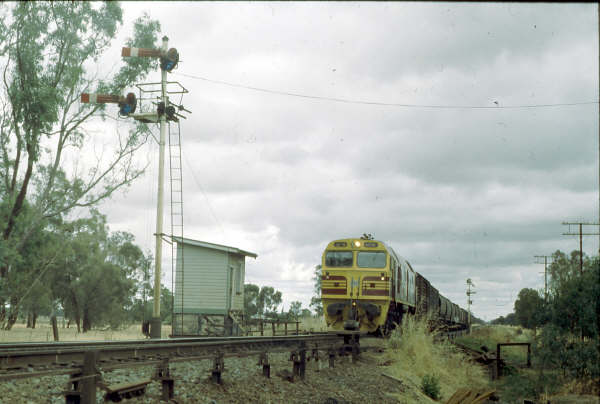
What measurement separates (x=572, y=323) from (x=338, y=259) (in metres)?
9.39

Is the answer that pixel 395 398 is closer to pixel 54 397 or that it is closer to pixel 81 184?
pixel 54 397

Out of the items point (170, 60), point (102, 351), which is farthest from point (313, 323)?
point (102, 351)

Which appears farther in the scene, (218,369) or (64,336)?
(64,336)

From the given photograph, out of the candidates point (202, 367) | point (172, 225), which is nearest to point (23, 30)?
point (172, 225)

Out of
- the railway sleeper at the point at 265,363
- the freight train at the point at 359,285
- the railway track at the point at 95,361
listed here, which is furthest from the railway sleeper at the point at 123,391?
the freight train at the point at 359,285

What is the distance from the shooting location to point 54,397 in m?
7.62

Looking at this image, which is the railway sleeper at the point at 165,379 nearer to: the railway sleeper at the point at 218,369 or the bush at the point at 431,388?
the railway sleeper at the point at 218,369

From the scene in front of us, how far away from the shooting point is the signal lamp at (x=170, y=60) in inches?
880

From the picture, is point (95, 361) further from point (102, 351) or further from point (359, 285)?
point (359, 285)

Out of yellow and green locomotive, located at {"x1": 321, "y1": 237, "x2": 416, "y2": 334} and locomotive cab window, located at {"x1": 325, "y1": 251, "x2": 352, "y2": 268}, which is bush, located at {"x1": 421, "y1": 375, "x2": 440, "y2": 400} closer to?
yellow and green locomotive, located at {"x1": 321, "y1": 237, "x2": 416, "y2": 334}

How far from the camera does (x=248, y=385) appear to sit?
10320 mm

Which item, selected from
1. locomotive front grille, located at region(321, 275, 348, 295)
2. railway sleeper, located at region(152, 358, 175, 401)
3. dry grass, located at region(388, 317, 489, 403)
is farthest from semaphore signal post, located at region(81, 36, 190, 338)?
railway sleeper, located at region(152, 358, 175, 401)

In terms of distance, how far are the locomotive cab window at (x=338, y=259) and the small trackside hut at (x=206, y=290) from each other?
27.4ft

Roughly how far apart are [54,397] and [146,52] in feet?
55.6
